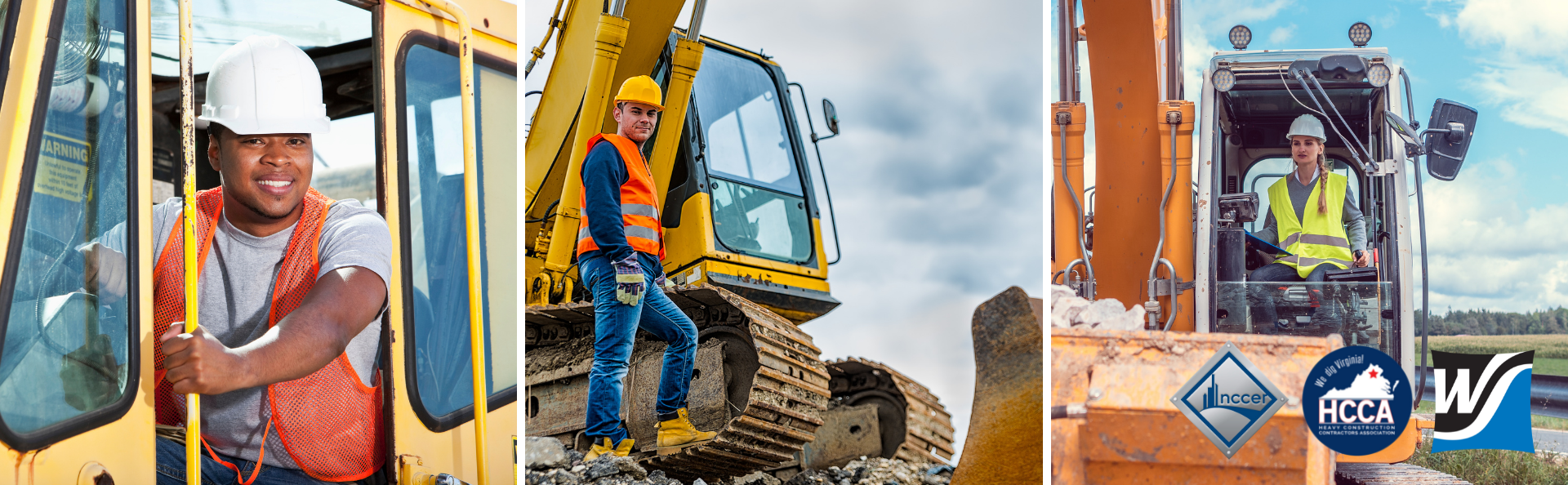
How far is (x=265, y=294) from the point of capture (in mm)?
2619

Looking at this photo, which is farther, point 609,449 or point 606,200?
point 609,449

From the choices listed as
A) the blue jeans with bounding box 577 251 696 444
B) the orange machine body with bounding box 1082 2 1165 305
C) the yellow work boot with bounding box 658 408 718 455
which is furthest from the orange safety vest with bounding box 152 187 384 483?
the orange machine body with bounding box 1082 2 1165 305

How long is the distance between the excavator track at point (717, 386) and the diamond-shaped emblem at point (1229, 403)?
145cm

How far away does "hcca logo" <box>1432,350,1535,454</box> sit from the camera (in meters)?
3.13

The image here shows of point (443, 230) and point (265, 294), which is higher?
point (443, 230)

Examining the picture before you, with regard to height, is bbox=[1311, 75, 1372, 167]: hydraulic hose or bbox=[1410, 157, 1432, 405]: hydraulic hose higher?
bbox=[1311, 75, 1372, 167]: hydraulic hose

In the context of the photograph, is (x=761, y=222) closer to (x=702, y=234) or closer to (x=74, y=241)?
(x=702, y=234)

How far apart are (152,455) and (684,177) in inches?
72.8

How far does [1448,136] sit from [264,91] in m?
3.58

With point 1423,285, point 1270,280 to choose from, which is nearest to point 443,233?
point 1270,280

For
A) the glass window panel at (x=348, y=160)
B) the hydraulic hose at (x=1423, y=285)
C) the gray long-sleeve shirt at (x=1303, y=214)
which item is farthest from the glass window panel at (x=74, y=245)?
the hydraulic hose at (x=1423, y=285)

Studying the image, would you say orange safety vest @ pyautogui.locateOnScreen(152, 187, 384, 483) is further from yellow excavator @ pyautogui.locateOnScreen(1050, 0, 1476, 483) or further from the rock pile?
yellow excavator @ pyautogui.locateOnScreen(1050, 0, 1476, 483)

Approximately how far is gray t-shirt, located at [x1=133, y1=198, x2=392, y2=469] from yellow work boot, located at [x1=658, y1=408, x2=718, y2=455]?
4.01ft

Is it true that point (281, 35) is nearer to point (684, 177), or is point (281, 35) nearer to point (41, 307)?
point (41, 307)
